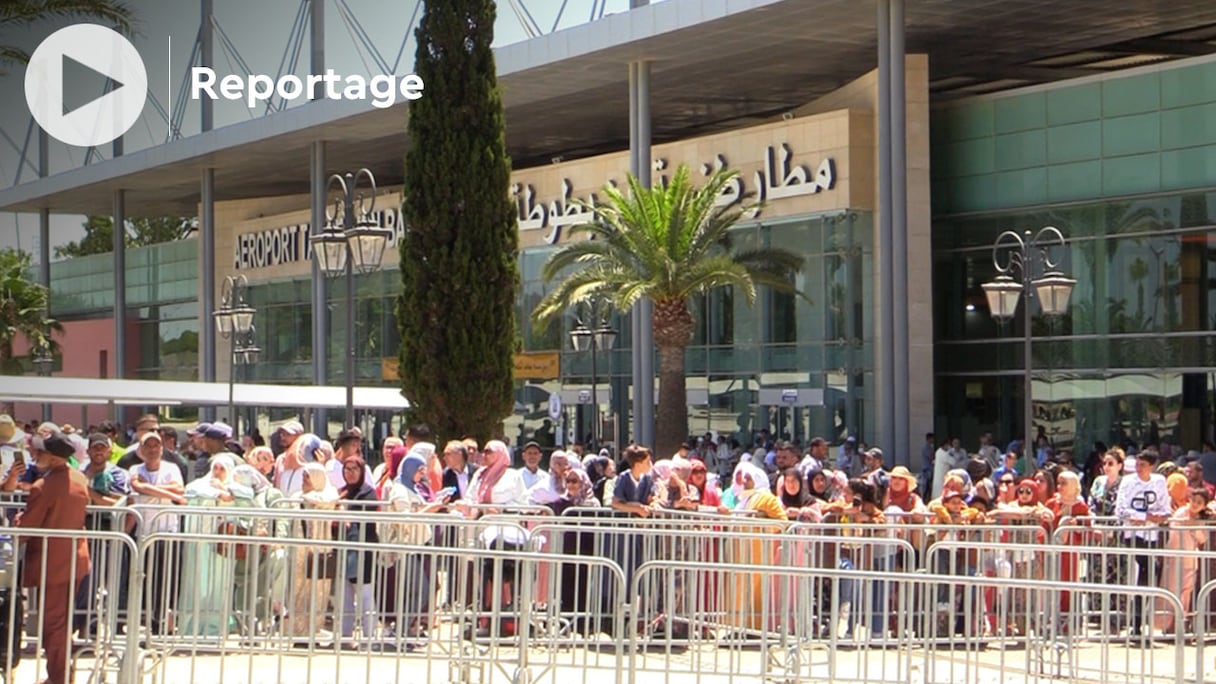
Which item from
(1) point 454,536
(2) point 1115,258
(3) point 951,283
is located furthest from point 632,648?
(3) point 951,283

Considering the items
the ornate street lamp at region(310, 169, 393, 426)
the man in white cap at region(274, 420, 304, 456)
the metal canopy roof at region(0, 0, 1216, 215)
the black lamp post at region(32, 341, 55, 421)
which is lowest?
the man in white cap at region(274, 420, 304, 456)

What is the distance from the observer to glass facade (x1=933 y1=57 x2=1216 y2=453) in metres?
34.3

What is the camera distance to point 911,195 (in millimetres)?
37688

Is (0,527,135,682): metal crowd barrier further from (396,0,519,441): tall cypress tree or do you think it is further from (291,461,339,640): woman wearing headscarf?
(396,0,519,441): tall cypress tree

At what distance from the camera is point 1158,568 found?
14844 millimetres

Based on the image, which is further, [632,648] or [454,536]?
[454,536]

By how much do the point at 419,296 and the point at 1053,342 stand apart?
695 inches

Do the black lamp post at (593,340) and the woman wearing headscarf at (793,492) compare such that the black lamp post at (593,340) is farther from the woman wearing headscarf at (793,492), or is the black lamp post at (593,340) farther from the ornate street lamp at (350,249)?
the woman wearing headscarf at (793,492)

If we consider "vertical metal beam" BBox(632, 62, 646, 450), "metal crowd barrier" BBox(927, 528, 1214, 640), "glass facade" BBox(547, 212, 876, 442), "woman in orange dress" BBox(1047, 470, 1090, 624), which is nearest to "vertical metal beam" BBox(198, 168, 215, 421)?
"glass facade" BBox(547, 212, 876, 442)

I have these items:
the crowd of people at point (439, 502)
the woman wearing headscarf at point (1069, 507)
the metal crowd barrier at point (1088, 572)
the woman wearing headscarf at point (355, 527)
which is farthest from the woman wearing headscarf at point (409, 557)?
the woman wearing headscarf at point (1069, 507)

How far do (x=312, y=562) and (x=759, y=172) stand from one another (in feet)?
98.9

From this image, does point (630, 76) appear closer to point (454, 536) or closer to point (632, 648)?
point (454, 536)

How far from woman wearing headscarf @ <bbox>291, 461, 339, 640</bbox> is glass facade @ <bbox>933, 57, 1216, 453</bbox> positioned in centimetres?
2342

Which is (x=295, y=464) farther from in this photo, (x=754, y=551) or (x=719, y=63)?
(x=719, y=63)
